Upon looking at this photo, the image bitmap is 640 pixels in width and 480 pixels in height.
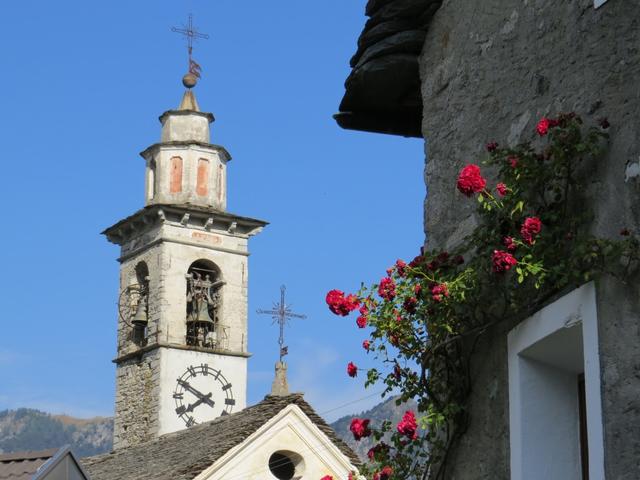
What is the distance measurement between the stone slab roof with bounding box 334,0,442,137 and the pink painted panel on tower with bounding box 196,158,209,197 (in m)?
30.8

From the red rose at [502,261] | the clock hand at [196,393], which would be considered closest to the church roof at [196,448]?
the clock hand at [196,393]

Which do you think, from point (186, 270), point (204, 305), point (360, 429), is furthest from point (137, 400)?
point (360, 429)

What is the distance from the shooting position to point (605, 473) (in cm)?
382

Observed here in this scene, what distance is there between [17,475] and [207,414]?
93.7ft

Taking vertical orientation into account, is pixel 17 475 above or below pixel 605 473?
above

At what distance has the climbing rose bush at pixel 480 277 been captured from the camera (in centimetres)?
417

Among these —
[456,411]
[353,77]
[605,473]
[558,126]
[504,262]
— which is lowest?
[605,473]

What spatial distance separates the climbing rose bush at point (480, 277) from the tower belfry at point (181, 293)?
97.5ft

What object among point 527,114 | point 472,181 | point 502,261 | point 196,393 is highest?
point 196,393

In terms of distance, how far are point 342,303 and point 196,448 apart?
19.5m

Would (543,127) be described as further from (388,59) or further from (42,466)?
(42,466)

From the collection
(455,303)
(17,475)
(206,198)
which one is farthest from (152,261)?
(455,303)

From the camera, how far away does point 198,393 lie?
115 feet

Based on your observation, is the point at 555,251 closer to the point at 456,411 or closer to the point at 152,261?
the point at 456,411
